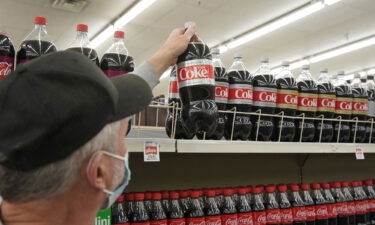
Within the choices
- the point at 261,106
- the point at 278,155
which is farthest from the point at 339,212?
the point at 261,106

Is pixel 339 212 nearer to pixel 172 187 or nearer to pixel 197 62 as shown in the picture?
pixel 172 187

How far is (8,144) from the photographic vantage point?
699 millimetres

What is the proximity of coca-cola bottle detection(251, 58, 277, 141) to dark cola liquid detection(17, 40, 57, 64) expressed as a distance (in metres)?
0.90

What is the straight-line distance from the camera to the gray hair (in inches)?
28.2

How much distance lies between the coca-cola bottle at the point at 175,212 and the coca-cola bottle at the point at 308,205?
0.69 metres

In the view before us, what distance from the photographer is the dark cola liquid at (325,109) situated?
1.89m

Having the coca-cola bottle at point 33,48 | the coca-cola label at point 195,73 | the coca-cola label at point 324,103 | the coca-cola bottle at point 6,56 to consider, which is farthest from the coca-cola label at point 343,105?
the coca-cola bottle at point 6,56

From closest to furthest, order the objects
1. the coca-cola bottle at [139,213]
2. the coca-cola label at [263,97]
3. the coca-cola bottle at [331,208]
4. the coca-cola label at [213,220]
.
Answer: the coca-cola bottle at [139,213]
the coca-cola label at [213,220]
the coca-cola label at [263,97]
the coca-cola bottle at [331,208]

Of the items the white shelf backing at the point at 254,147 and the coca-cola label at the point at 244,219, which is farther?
the coca-cola label at the point at 244,219

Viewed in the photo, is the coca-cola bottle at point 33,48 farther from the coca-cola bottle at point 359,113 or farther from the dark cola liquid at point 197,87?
the coca-cola bottle at point 359,113

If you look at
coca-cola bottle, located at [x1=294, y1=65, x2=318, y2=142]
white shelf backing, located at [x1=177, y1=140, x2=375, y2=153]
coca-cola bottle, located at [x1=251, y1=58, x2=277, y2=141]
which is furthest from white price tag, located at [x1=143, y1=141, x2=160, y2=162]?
coca-cola bottle, located at [x1=294, y1=65, x2=318, y2=142]

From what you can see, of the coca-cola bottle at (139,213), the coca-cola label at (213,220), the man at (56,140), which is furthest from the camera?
the coca-cola label at (213,220)

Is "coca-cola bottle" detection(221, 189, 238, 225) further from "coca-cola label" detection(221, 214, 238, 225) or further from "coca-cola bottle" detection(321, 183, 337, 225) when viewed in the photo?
"coca-cola bottle" detection(321, 183, 337, 225)

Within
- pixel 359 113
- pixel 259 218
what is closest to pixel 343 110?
pixel 359 113
